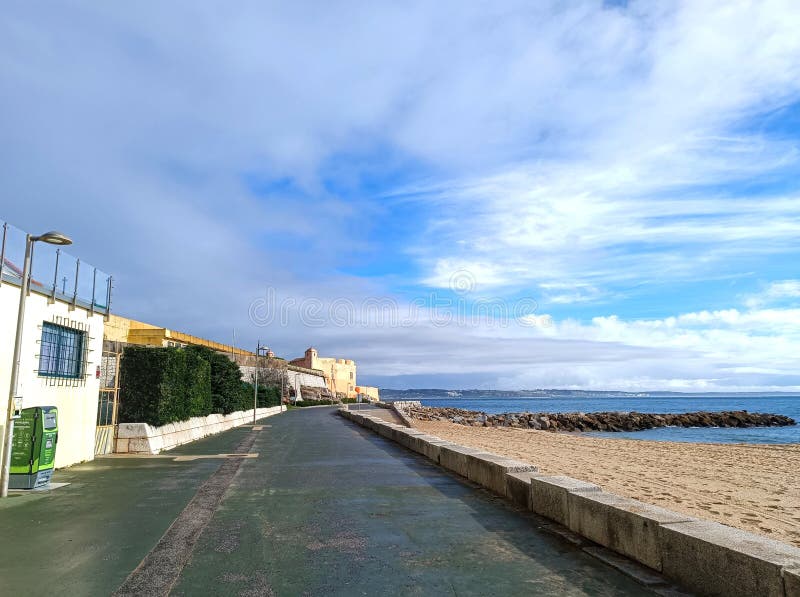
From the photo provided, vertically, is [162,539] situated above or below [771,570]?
below

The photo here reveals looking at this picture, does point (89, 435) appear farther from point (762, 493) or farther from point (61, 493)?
point (762, 493)

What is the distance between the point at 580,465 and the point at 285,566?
14101 millimetres

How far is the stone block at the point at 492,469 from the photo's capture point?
9680mm

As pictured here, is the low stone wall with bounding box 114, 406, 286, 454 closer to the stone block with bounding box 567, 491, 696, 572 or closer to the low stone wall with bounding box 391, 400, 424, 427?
the stone block with bounding box 567, 491, 696, 572

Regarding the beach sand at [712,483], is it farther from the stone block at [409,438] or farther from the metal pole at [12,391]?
the metal pole at [12,391]

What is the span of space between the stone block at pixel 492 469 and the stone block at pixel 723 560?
4.21m

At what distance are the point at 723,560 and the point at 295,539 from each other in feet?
14.5

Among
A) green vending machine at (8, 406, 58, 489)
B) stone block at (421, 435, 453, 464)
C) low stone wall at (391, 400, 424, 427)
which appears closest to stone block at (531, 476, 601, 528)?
stone block at (421, 435, 453, 464)

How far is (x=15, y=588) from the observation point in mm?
5188

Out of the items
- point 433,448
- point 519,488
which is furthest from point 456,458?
point 519,488

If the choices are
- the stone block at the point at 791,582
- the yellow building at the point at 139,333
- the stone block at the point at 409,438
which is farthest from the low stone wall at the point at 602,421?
the stone block at the point at 791,582

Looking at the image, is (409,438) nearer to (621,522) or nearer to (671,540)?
(621,522)

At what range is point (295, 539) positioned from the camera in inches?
270

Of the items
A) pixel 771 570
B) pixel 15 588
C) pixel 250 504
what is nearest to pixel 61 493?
pixel 250 504
